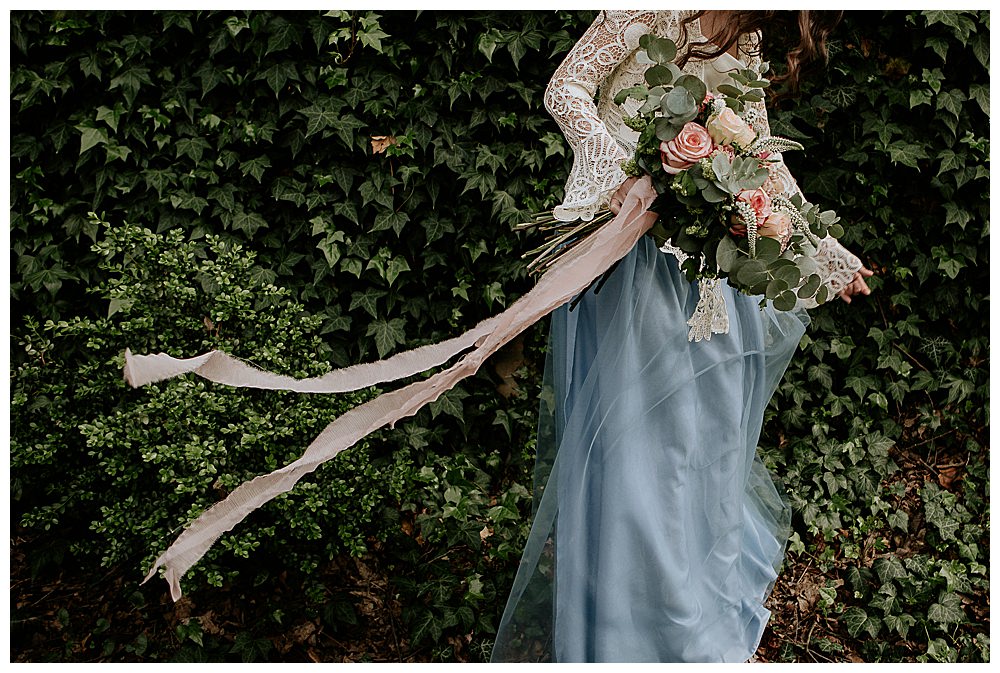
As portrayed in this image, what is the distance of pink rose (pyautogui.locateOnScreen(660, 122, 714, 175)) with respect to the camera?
69.8 inches

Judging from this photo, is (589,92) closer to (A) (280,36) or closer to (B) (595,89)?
(B) (595,89)

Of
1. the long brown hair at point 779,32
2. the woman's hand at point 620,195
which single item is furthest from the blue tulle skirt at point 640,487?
the long brown hair at point 779,32

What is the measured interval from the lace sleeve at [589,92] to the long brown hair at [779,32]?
127mm

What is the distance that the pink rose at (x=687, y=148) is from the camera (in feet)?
5.82

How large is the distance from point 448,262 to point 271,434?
1.03 m

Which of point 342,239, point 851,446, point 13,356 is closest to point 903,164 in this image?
point 851,446

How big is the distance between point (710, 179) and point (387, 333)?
64.6 inches

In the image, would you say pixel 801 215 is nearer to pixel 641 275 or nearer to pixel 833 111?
pixel 641 275

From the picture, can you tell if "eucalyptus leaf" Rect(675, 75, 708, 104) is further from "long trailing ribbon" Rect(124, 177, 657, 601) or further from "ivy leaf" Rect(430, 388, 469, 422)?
"ivy leaf" Rect(430, 388, 469, 422)

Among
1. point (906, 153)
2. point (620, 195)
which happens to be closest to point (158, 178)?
point (620, 195)

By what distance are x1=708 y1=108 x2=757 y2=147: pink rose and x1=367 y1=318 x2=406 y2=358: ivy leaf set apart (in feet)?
5.29

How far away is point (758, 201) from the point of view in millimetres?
1836

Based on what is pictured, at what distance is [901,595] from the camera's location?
308 centimetres

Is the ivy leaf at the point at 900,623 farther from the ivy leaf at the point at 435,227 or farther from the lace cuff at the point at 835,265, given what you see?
the ivy leaf at the point at 435,227
